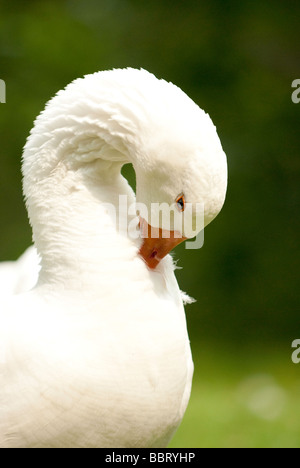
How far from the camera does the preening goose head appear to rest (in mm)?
2311

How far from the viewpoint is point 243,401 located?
548 centimetres

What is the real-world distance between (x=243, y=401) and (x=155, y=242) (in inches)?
127

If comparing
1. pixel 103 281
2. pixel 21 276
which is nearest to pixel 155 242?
pixel 103 281

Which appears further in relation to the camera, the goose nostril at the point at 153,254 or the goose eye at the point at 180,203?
the goose nostril at the point at 153,254

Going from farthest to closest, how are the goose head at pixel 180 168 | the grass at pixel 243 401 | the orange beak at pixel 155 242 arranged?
the grass at pixel 243 401, the orange beak at pixel 155 242, the goose head at pixel 180 168

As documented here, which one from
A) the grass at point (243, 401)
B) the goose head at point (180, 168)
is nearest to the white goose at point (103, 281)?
the goose head at point (180, 168)

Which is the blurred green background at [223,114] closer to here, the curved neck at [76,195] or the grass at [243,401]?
the grass at [243,401]

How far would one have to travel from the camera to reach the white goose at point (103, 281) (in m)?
2.37

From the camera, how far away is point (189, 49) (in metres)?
7.29

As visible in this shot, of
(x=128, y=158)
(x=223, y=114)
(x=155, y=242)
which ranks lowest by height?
(x=155, y=242)

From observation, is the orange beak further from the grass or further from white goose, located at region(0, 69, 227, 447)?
the grass

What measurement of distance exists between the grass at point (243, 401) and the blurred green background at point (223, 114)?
0.11ft

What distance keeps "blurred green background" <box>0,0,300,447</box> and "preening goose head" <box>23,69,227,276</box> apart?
12.9 ft

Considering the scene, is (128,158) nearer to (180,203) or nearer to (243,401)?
(180,203)
